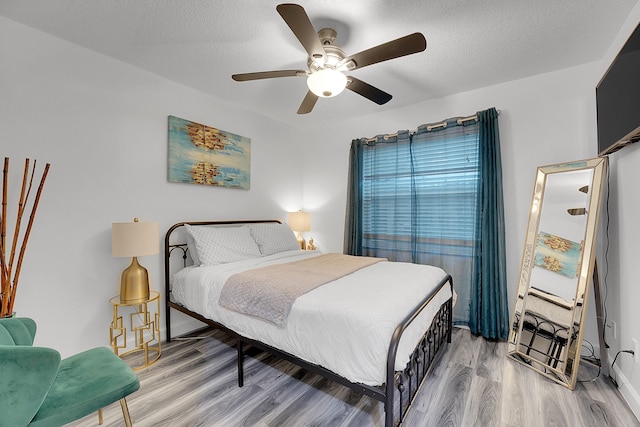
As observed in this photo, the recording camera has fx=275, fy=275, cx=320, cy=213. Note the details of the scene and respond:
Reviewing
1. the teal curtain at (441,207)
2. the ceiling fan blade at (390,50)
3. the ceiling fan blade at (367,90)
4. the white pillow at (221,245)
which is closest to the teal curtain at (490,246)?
the teal curtain at (441,207)

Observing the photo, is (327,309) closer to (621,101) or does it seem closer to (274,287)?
(274,287)

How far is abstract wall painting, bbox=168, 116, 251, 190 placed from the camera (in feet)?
9.45

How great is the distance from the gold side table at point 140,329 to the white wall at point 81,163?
111mm

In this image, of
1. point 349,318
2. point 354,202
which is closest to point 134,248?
point 349,318

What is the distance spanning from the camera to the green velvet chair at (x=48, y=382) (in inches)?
40.0

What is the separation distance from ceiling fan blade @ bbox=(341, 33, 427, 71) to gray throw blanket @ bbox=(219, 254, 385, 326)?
1.57m

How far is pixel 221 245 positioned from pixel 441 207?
2.49 metres

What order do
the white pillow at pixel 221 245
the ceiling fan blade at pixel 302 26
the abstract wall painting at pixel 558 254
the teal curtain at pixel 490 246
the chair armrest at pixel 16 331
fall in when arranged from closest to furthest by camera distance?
the chair armrest at pixel 16 331
the ceiling fan blade at pixel 302 26
the abstract wall painting at pixel 558 254
the white pillow at pixel 221 245
the teal curtain at pixel 490 246

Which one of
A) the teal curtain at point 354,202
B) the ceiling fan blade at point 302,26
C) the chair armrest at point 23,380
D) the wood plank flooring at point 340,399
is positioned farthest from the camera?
the teal curtain at point 354,202

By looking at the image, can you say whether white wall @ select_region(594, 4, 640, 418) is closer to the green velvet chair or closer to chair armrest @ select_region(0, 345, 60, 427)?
the green velvet chair

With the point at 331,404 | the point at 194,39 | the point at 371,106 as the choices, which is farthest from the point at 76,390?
the point at 371,106

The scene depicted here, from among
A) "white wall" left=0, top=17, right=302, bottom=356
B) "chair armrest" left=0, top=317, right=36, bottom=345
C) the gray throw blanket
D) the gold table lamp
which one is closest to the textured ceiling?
"white wall" left=0, top=17, right=302, bottom=356

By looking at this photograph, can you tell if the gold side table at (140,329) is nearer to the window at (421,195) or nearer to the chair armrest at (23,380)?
the chair armrest at (23,380)

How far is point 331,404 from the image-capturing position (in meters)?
1.84
